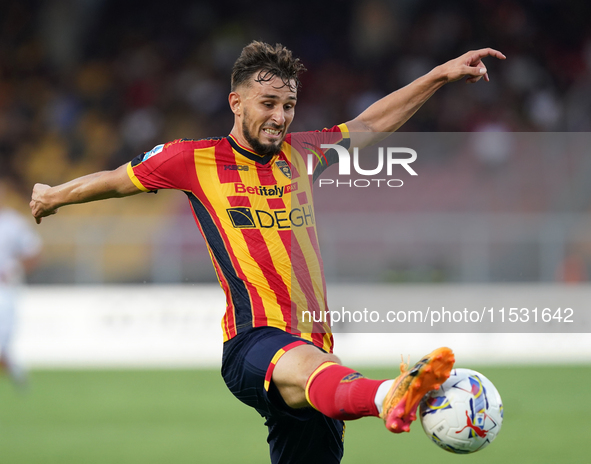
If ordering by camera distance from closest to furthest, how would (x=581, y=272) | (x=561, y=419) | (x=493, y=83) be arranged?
(x=561, y=419) → (x=581, y=272) → (x=493, y=83)

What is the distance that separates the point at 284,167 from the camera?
4.29 meters

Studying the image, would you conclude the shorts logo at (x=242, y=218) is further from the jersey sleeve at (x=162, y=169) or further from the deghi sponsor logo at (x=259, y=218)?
the jersey sleeve at (x=162, y=169)

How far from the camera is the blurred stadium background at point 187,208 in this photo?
925 cm

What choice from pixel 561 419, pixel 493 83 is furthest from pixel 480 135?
pixel 561 419

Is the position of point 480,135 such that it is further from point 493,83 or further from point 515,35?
point 515,35

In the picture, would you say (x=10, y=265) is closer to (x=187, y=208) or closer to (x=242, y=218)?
(x=187, y=208)

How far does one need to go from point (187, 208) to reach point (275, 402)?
834cm

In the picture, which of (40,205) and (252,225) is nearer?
(252,225)

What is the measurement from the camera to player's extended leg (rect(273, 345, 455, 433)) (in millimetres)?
3039

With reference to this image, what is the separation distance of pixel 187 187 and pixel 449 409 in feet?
5.98

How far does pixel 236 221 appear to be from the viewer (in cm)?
412

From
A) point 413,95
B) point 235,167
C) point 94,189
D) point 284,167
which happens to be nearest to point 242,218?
point 235,167

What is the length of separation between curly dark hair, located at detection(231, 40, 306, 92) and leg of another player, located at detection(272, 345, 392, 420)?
55.7 inches

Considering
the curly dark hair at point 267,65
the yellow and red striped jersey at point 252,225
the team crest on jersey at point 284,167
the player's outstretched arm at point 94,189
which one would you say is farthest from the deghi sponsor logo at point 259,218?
the curly dark hair at point 267,65
